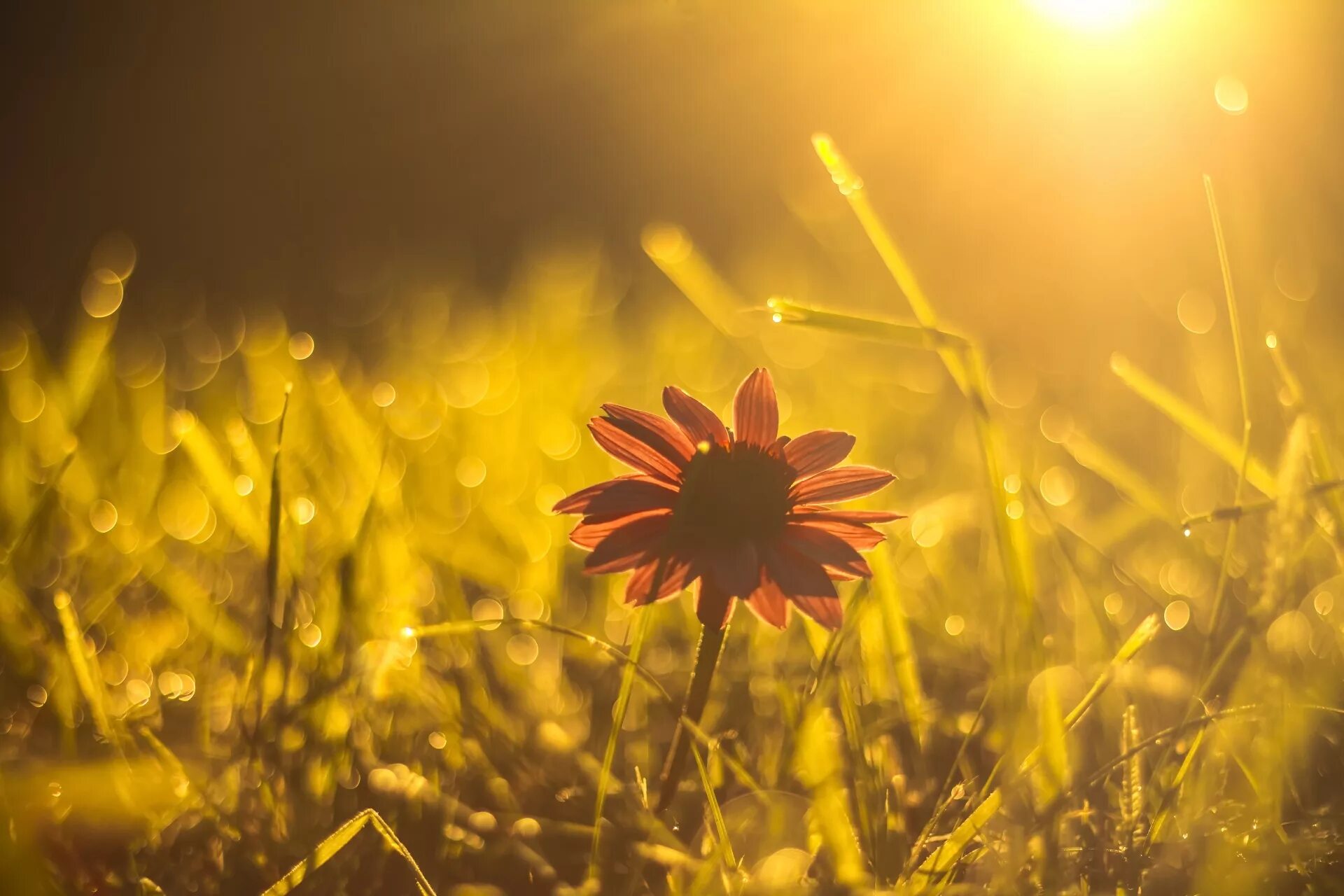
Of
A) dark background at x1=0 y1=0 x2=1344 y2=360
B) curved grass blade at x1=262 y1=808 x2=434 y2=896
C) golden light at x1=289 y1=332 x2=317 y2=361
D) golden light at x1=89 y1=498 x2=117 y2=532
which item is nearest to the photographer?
curved grass blade at x1=262 y1=808 x2=434 y2=896

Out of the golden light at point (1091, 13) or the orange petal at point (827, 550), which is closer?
the orange petal at point (827, 550)

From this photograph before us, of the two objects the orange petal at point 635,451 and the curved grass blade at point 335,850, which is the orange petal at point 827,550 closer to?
the orange petal at point 635,451

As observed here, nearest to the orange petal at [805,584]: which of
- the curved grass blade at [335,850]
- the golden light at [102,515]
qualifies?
the curved grass blade at [335,850]

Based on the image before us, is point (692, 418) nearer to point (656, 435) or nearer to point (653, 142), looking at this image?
point (656, 435)

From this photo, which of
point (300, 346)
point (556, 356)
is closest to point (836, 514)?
point (556, 356)

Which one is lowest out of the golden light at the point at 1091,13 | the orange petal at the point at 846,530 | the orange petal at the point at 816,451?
the orange petal at the point at 846,530

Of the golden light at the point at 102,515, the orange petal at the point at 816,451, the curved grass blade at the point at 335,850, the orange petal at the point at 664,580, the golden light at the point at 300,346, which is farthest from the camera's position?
the golden light at the point at 300,346

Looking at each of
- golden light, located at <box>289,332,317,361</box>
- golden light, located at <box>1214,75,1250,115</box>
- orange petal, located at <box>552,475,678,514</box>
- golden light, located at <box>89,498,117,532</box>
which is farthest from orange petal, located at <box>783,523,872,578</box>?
golden light, located at <box>1214,75,1250,115</box>

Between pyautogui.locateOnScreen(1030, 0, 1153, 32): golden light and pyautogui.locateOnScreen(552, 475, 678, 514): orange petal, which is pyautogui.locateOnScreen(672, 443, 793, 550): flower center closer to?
pyautogui.locateOnScreen(552, 475, 678, 514): orange petal
